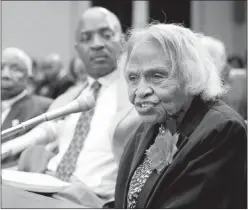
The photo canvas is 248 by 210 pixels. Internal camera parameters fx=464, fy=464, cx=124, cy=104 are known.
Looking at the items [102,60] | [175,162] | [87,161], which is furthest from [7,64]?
[175,162]

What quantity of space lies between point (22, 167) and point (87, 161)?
0.30m

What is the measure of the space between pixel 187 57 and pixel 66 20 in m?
→ 4.55

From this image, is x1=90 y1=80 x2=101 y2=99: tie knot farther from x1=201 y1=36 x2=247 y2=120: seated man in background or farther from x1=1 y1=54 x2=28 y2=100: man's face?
x1=1 y1=54 x2=28 y2=100: man's face

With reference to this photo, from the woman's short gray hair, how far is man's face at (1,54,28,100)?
1526 millimetres

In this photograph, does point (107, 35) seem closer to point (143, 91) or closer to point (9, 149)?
point (9, 149)

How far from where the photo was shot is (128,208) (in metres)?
1.31

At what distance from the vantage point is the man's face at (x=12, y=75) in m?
2.68

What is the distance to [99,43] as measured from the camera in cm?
208

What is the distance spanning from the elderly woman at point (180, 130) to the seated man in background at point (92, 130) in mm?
573

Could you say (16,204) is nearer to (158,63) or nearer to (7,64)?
(158,63)

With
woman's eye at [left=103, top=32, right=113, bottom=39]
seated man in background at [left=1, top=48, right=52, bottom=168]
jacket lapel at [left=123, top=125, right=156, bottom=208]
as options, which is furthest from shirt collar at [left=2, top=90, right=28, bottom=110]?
jacket lapel at [left=123, top=125, right=156, bottom=208]

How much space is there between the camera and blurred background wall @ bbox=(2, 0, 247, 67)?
5.02 meters

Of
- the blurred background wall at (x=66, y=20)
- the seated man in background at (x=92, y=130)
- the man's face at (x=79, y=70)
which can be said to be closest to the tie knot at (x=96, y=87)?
the seated man in background at (x=92, y=130)

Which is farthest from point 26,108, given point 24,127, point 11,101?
point 24,127
